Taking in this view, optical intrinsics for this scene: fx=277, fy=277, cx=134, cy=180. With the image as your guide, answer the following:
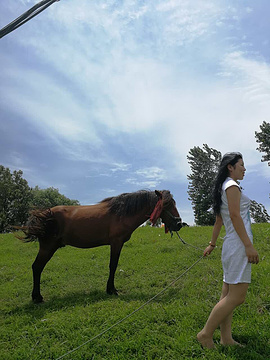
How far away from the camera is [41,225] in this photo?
630cm

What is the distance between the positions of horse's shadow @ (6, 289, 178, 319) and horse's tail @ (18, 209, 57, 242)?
4.70 ft

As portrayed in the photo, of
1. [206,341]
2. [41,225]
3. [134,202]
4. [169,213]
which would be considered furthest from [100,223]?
[206,341]

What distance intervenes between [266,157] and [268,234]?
20.5 metres

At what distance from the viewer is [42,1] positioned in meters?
3.11

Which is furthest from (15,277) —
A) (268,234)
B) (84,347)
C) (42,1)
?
(268,234)

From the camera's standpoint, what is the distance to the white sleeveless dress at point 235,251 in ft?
10.2

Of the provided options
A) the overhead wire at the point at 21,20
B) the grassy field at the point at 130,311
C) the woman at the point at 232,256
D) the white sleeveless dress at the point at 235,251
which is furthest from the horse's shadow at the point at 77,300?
the overhead wire at the point at 21,20

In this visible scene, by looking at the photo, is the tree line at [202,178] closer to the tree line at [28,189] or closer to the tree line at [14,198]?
the tree line at [28,189]

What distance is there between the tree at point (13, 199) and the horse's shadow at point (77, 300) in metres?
33.1

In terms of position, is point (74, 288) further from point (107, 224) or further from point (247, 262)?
point (247, 262)

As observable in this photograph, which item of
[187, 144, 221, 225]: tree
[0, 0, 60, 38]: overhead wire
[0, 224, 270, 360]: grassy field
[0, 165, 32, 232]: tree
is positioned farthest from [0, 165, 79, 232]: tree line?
[0, 0, 60, 38]: overhead wire

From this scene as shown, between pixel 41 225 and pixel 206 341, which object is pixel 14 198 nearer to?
pixel 41 225

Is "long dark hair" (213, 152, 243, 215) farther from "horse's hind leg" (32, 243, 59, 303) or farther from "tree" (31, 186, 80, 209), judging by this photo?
"tree" (31, 186, 80, 209)

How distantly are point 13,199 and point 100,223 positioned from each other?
3565 centimetres
